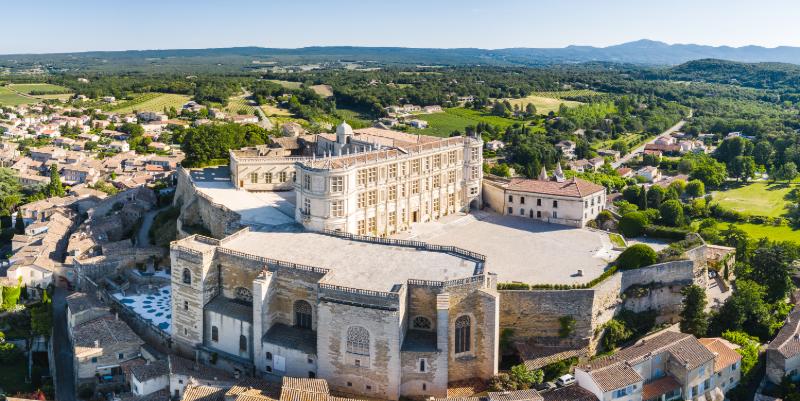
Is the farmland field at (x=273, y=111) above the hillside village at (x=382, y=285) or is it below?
above

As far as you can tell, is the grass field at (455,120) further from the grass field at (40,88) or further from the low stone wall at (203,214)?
the grass field at (40,88)

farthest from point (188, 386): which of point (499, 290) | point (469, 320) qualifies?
point (499, 290)

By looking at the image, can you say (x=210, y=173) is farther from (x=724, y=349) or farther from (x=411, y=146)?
(x=724, y=349)

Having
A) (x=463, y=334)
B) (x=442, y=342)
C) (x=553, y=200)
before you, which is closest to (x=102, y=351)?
(x=442, y=342)

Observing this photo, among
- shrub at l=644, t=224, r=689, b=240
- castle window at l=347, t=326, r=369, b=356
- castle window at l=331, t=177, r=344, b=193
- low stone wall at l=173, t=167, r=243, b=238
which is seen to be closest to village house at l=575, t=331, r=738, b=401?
castle window at l=347, t=326, r=369, b=356

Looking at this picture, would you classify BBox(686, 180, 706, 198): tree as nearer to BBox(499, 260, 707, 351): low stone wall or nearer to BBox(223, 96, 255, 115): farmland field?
BBox(499, 260, 707, 351): low stone wall

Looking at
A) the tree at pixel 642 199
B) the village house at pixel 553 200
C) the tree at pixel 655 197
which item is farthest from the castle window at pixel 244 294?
the tree at pixel 655 197
